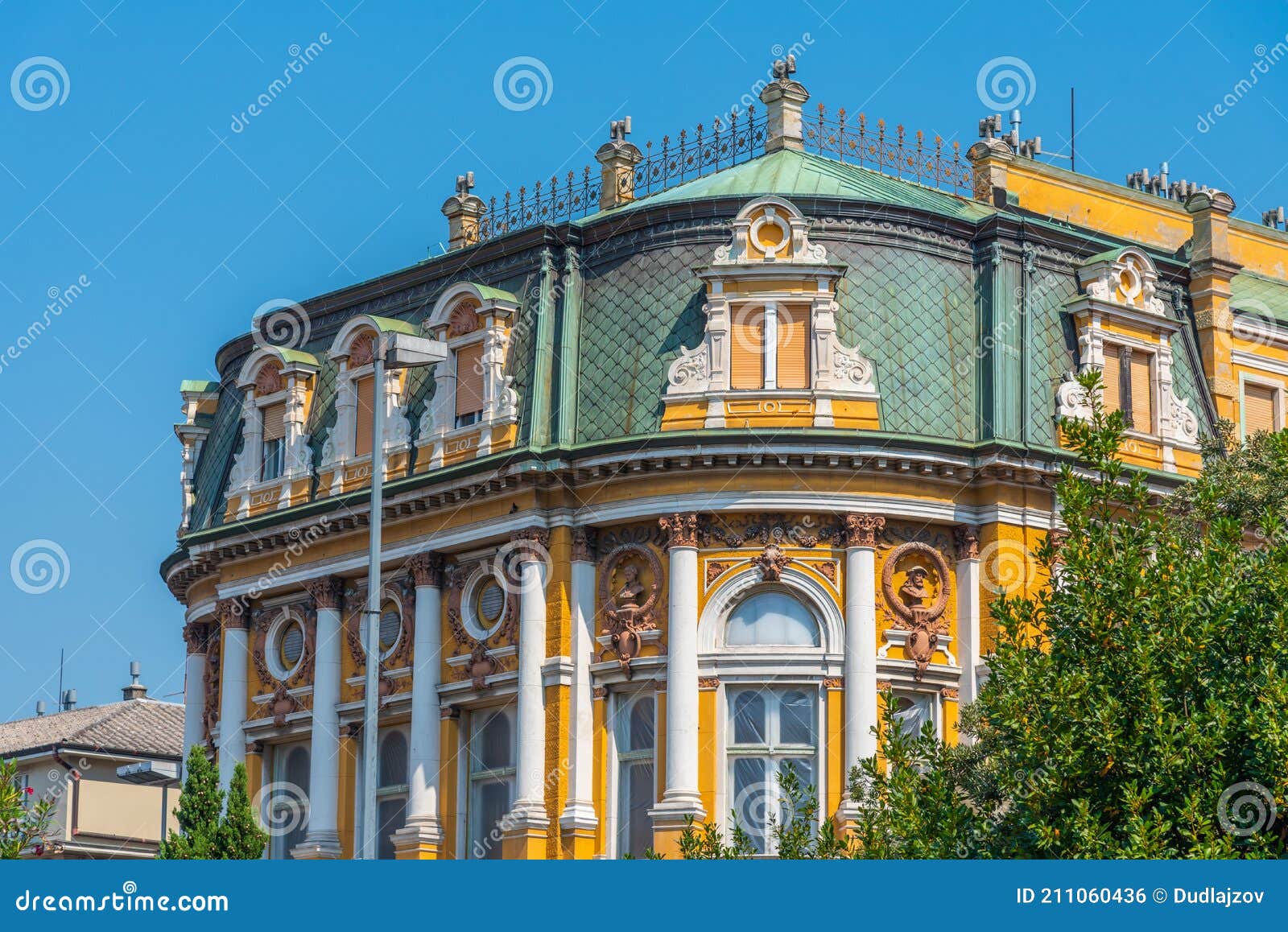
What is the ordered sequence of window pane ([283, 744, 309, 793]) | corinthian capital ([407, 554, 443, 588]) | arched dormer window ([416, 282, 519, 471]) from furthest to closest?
1. window pane ([283, 744, 309, 793])
2. corinthian capital ([407, 554, 443, 588])
3. arched dormer window ([416, 282, 519, 471])

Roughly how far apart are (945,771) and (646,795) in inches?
589

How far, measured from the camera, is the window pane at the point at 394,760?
50969 mm

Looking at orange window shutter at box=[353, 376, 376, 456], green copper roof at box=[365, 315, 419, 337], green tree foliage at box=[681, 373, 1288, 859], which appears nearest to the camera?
green tree foliage at box=[681, 373, 1288, 859]

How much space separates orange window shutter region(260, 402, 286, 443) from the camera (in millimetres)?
54750

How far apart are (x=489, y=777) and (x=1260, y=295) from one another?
20.0 meters

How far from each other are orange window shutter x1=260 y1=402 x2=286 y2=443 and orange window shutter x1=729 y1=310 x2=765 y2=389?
11.1m

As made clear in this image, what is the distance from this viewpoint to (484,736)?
49.6 m

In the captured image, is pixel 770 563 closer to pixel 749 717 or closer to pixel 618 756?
pixel 749 717

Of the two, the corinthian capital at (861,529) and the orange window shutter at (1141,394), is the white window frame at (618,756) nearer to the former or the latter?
the corinthian capital at (861,529)

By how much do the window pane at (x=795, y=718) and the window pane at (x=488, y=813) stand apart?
5.51m

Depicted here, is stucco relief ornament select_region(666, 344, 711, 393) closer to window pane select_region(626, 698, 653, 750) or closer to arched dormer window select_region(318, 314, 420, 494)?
window pane select_region(626, 698, 653, 750)

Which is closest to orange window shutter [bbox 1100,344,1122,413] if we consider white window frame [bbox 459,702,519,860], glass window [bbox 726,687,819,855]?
glass window [bbox 726,687,819,855]

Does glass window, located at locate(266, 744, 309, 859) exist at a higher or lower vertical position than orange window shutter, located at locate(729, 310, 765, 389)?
lower

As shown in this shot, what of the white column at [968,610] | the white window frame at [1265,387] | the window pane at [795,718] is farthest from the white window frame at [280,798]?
the white window frame at [1265,387]
